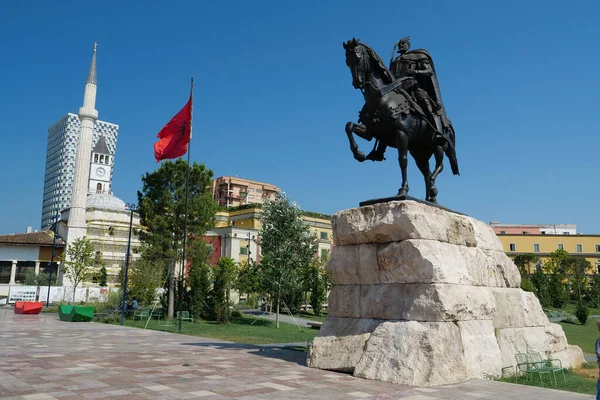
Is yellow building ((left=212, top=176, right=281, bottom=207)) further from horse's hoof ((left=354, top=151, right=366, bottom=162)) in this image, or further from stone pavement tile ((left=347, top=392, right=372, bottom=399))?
stone pavement tile ((left=347, top=392, right=372, bottom=399))

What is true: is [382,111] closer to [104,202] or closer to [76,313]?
[76,313]

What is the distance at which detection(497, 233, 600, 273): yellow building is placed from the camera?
3216 inches

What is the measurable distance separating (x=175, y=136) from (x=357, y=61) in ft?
43.3

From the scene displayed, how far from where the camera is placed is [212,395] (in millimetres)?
→ 6801

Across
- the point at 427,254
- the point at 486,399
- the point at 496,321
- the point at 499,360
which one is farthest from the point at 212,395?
the point at 496,321

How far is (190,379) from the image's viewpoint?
317 inches

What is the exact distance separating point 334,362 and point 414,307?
195 cm

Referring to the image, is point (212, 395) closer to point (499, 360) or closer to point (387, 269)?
point (387, 269)

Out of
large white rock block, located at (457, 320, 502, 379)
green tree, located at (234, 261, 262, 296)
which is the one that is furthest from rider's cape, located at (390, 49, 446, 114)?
green tree, located at (234, 261, 262, 296)

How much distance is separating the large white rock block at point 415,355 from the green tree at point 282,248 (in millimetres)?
20250

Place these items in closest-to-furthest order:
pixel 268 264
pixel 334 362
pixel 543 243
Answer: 1. pixel 334 362
2. pixel 268 264
3. pixel 543 243

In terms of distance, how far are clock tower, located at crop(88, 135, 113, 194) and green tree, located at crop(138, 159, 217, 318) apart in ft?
232

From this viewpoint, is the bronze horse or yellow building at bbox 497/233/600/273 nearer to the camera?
the bronze horse

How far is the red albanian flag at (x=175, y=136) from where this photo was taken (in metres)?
20.8
